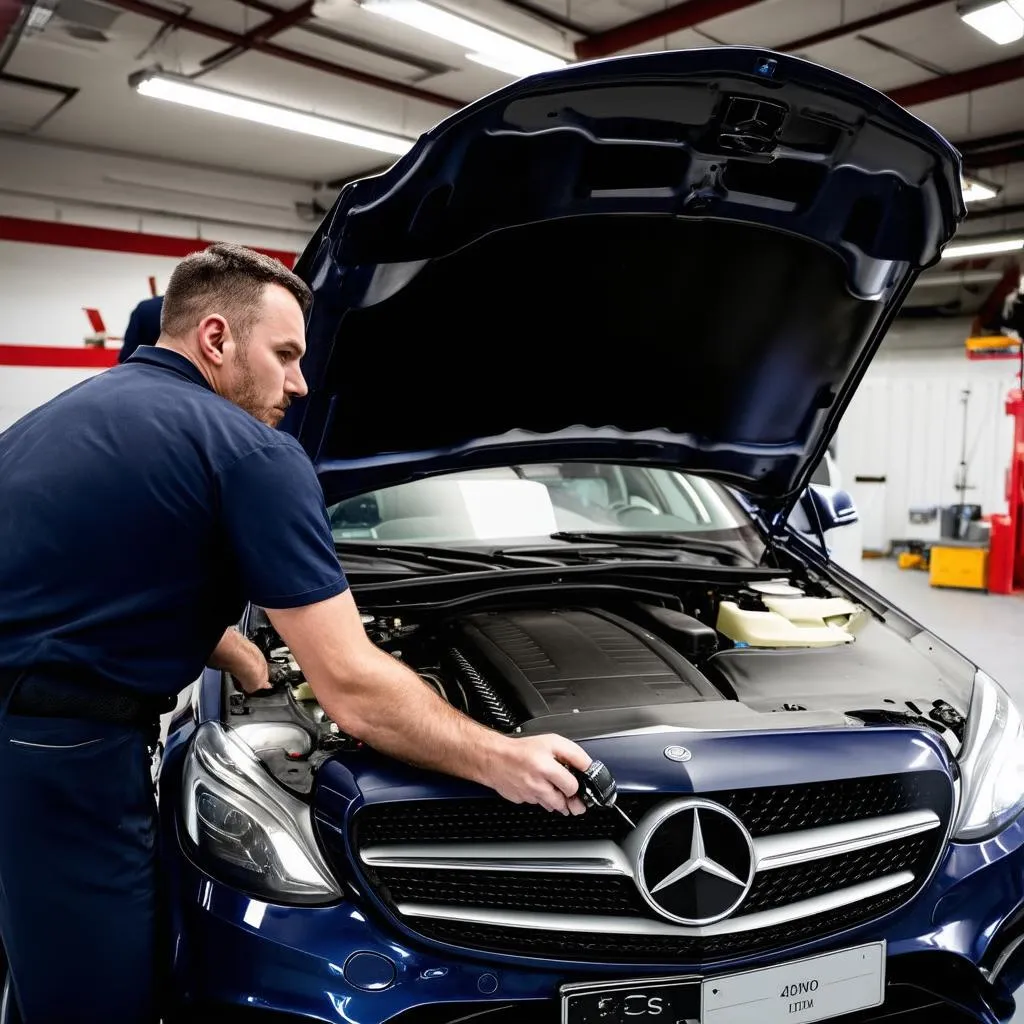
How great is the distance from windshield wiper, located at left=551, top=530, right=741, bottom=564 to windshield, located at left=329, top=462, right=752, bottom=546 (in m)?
0.03

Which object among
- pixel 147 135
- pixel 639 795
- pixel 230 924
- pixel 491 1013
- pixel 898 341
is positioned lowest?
pixel 491 1013

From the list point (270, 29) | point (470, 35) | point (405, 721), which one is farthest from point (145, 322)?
point (270, 29)

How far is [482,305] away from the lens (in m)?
1.94

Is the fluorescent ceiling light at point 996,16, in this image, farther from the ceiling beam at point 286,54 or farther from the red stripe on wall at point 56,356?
the red stripe on wall at point 56,356

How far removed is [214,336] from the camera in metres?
1.41

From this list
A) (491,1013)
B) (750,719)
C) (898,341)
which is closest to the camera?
(491,1013)

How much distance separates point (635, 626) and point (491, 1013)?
898 mm

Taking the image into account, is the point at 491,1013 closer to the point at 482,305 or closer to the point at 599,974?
the point at 599,974

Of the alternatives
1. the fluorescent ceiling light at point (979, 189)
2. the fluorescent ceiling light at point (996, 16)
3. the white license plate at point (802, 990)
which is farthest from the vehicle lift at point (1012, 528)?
the white license plate at point (802, 990)

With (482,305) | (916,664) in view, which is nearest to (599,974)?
(916,664)

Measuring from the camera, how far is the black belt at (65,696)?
1.27 meters

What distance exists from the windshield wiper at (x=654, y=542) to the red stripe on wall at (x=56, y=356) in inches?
351

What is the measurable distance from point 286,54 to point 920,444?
7904mm

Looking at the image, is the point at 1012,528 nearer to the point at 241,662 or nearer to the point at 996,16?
the point at 996,16
